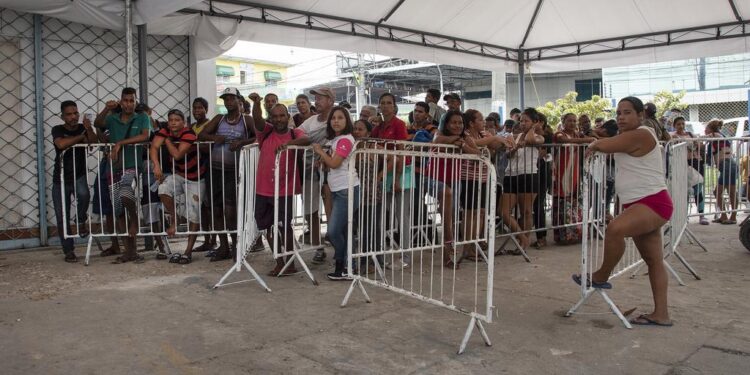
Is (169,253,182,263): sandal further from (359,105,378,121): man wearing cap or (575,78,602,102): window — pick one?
(575,78,602,102): window

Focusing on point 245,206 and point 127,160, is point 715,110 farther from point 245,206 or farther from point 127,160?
point 127,160

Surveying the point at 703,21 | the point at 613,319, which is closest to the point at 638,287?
the point at 613,319

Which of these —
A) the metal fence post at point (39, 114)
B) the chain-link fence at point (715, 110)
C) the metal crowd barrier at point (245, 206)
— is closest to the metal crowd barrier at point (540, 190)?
the metal crowd barrier at point (245, 206)

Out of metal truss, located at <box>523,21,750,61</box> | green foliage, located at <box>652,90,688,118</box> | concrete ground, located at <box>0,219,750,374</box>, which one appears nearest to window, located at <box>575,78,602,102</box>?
green foliage, located at <box>652,90,688,118</box>

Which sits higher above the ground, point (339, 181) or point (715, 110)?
point (715, 110)

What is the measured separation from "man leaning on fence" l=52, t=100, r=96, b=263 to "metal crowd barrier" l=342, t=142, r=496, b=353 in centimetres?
309

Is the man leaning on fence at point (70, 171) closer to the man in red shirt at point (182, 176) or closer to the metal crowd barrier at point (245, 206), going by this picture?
the man in red shirt at point (182, 176)

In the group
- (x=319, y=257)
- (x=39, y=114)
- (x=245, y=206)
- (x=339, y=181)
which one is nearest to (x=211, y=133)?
(x=245, y=206)

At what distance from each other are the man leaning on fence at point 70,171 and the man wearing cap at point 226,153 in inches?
52.6

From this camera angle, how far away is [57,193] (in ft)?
21.4

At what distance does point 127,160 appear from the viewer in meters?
6.46

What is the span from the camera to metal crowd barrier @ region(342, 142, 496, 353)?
474 cm

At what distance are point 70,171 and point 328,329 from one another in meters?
4.03

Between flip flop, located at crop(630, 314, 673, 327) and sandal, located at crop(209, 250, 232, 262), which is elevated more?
sandal, located at crop(209, 250, 232, 262)
